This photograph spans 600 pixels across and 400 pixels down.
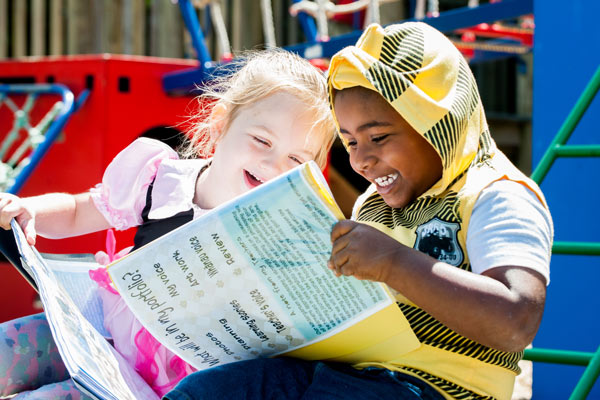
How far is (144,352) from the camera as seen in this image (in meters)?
1.52

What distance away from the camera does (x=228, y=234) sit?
1071mm

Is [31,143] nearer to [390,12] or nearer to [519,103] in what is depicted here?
[390,12]

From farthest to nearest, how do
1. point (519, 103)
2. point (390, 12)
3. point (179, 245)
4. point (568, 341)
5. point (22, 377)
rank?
point (519, 103) → point (390, 12) → point (568, 341) → point (22, 377) → point (179, 245)

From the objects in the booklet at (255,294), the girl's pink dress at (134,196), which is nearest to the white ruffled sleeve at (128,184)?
the girl's pink dress at (134,196)

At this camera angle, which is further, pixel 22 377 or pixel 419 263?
pixel 22 377

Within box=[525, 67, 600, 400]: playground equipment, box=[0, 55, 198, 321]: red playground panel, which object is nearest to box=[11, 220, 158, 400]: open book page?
box=[525, 67, 600, 400]: playground equipment

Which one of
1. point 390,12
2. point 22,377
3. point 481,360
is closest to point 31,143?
point 22,377

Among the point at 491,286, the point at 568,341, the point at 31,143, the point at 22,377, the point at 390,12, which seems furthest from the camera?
the point at 390,12

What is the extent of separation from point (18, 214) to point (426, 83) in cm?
85

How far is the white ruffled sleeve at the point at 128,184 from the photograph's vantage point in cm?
171

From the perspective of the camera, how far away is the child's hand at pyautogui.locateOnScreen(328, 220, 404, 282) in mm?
1006

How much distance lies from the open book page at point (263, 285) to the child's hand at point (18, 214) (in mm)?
447

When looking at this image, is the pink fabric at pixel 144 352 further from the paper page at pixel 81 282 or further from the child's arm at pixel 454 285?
the child's arm at pixel 454 285

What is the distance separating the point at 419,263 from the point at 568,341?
1.39m
